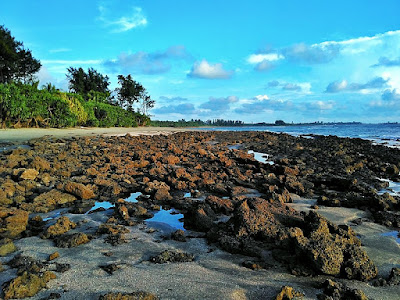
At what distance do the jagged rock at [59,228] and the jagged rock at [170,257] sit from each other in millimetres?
1504

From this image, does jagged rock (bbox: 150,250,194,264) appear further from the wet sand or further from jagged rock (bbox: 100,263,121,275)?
the wet sand

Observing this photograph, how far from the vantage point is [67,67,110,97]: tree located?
50.7 m

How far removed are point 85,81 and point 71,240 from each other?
177ft

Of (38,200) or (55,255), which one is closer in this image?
(55,255)

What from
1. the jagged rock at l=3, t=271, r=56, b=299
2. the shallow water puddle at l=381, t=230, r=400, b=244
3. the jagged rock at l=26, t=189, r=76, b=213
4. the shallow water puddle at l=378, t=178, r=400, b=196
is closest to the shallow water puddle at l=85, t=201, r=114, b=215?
the jagged rock at l=26, t=189, r=76, b=213

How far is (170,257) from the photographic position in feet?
10.6

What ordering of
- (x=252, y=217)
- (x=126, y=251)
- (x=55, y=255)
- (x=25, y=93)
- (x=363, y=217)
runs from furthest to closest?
(x=25, y=93), (x=363, y=217), (x=252, y=217), (x=126, y=251), (x=55, y=255)

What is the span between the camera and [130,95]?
5772 centimetres

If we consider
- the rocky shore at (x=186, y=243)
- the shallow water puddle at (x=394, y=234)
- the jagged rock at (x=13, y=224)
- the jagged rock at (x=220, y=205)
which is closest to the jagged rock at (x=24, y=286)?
the rocky shore at (x=186, y=243)

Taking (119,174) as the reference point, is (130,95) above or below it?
above

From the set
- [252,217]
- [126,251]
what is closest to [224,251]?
[252,217]

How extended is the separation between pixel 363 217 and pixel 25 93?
26473mm

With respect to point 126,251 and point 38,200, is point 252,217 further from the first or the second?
point 38,200

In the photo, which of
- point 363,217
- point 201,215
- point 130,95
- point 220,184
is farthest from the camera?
point 130,95
